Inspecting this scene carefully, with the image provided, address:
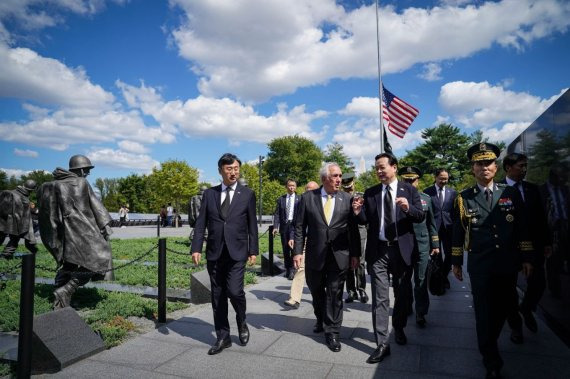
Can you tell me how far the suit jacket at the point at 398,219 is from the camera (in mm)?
4078

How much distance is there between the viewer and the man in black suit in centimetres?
402

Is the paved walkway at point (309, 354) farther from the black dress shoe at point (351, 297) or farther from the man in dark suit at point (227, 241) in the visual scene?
the black dress shoe at point (351, 297)

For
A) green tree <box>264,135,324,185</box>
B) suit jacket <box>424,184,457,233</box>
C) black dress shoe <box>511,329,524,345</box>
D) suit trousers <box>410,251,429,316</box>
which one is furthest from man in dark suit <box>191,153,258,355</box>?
green tree <box>264,135,324,185</box>

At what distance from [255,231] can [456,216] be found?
2220 mm

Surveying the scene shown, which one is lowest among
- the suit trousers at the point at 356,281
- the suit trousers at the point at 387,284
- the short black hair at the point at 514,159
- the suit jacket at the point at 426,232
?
the suit trousers at the point at 356,281

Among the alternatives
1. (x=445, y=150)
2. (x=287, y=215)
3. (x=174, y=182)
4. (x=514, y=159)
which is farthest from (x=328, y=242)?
(x=445, y=150)

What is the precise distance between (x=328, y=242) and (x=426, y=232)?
1487 millimetres

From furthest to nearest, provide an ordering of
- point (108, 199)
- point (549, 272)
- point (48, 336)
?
point (108, 199)
point (549, 272)
point (48, 336)

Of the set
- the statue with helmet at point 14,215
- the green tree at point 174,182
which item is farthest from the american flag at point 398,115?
the green tree at point 174,182

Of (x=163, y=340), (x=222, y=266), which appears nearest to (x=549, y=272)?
(x=222, y=266)

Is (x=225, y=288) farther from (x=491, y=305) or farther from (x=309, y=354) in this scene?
(x=491, y=305)

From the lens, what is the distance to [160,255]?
5117 mm

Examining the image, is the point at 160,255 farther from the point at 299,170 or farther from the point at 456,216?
the point at 299,170

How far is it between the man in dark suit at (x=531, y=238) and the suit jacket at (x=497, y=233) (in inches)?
5.8
